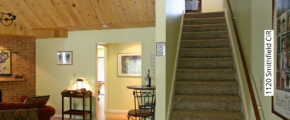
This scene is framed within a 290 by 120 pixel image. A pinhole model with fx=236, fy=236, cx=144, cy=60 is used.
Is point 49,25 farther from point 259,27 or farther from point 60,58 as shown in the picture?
point 259,27

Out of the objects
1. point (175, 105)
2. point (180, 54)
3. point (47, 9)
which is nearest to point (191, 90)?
point (175, 105)

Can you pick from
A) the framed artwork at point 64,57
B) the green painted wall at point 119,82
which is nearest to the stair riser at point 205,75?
the green painted wall at point 119,82

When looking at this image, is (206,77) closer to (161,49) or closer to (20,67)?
(161,49)

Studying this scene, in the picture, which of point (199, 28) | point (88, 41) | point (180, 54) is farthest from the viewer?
point (88, 41)

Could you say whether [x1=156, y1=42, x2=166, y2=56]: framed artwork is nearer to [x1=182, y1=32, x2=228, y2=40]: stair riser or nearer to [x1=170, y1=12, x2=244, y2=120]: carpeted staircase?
[x1=170, y1=12, x2=244, y2=120]: carpeted staircase

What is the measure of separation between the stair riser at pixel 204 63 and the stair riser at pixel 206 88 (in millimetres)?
505

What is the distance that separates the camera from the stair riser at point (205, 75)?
140 inches

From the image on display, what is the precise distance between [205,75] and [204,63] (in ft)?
0.93

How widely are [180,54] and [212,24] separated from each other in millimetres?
1216

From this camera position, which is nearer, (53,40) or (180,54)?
(180,54)

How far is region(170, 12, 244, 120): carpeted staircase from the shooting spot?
10.2 ft

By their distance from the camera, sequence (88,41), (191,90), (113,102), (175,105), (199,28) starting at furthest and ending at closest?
(113,102), (88,41), (199,28), (191,90), (175,105)

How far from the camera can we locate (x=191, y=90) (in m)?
3.44

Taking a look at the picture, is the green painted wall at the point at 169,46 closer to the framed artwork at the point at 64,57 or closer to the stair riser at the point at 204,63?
the stair riser at the point at 204,63
